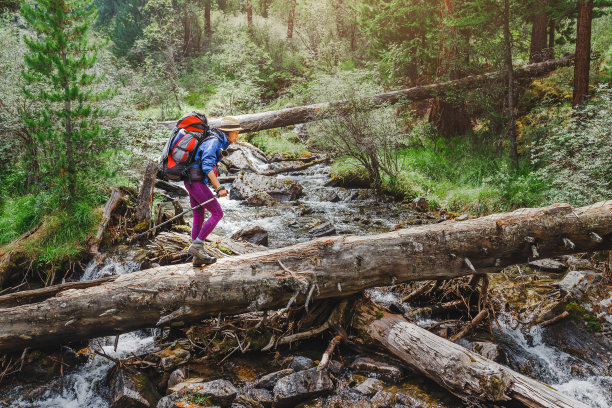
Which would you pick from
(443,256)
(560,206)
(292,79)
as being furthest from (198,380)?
(292,79)

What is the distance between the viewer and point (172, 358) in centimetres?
449

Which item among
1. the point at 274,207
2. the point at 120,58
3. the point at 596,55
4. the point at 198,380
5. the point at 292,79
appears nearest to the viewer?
the point at 198,380

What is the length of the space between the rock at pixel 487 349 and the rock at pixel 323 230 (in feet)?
15.4

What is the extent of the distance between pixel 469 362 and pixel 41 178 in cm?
932

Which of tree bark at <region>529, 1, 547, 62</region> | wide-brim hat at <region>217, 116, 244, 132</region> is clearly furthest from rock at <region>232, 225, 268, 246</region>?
tree bark at <region>529, 1, 547, 62</region>

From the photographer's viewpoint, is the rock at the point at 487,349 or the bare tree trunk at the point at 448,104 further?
the bare tree trunk at the point at 448,104

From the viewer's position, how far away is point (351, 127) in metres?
10.9

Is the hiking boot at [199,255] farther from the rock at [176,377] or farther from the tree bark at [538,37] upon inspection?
the tree bark at [538,37]

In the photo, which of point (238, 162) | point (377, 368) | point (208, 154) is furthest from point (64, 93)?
point (238, 162)

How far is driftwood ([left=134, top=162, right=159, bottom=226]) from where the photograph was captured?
821 centimetres

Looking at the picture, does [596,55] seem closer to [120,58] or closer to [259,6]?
[120,58]

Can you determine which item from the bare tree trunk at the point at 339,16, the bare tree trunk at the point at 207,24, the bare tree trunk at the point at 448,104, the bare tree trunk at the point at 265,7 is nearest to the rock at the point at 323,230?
the bare tree trunk at the point at 448,104

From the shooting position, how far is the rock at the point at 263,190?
450 inches

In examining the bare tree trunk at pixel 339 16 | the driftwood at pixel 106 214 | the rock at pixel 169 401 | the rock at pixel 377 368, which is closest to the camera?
the rock at pixel 169 401
